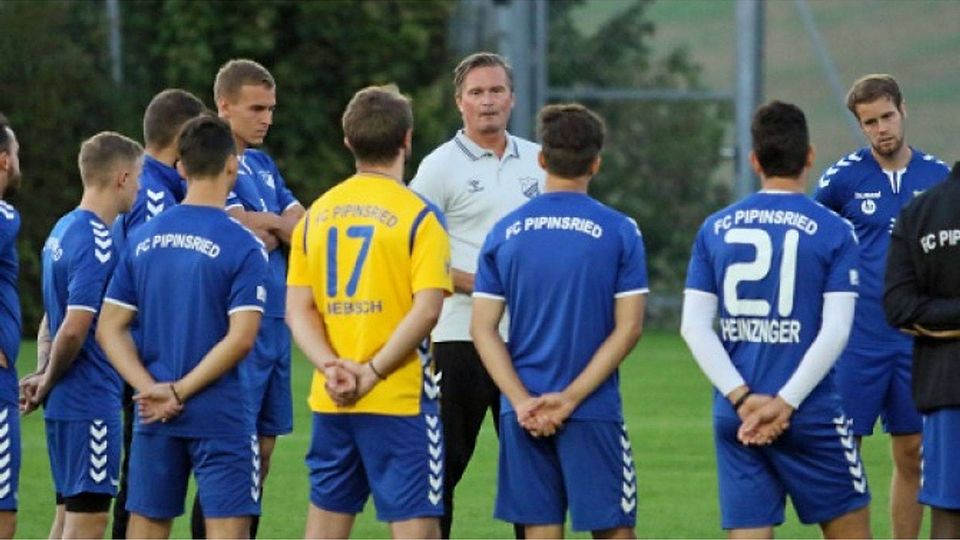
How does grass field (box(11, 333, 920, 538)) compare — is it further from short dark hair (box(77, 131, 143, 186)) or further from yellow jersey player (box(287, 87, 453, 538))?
yellow jersey player (box(287, 87, 453, 538))

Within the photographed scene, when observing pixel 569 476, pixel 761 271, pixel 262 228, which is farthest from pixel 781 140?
pixel 262 228

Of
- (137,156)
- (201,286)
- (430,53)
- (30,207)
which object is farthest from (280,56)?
(201,286)

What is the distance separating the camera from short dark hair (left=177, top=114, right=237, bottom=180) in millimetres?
6758

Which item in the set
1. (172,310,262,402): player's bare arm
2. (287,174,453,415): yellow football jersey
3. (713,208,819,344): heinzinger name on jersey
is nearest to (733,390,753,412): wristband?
(713,208,819,344): heinzinger name on jersey

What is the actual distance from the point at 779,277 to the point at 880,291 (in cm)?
232

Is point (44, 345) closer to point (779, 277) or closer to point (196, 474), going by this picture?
point (196, 474)

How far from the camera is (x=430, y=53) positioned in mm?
21453

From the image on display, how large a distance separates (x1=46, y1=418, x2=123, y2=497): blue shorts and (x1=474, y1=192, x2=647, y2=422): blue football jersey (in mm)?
1925

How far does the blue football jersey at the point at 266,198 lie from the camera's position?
8250 mm

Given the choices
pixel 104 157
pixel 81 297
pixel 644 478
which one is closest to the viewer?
pixel 81 297

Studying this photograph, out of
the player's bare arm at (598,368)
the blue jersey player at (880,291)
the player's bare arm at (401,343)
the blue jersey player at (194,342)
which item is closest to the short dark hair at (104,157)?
the blue jersey player at (194,342)

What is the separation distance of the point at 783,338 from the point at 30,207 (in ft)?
46.9

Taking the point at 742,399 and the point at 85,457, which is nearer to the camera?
the point at 742,399

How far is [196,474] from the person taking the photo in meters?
6.81
